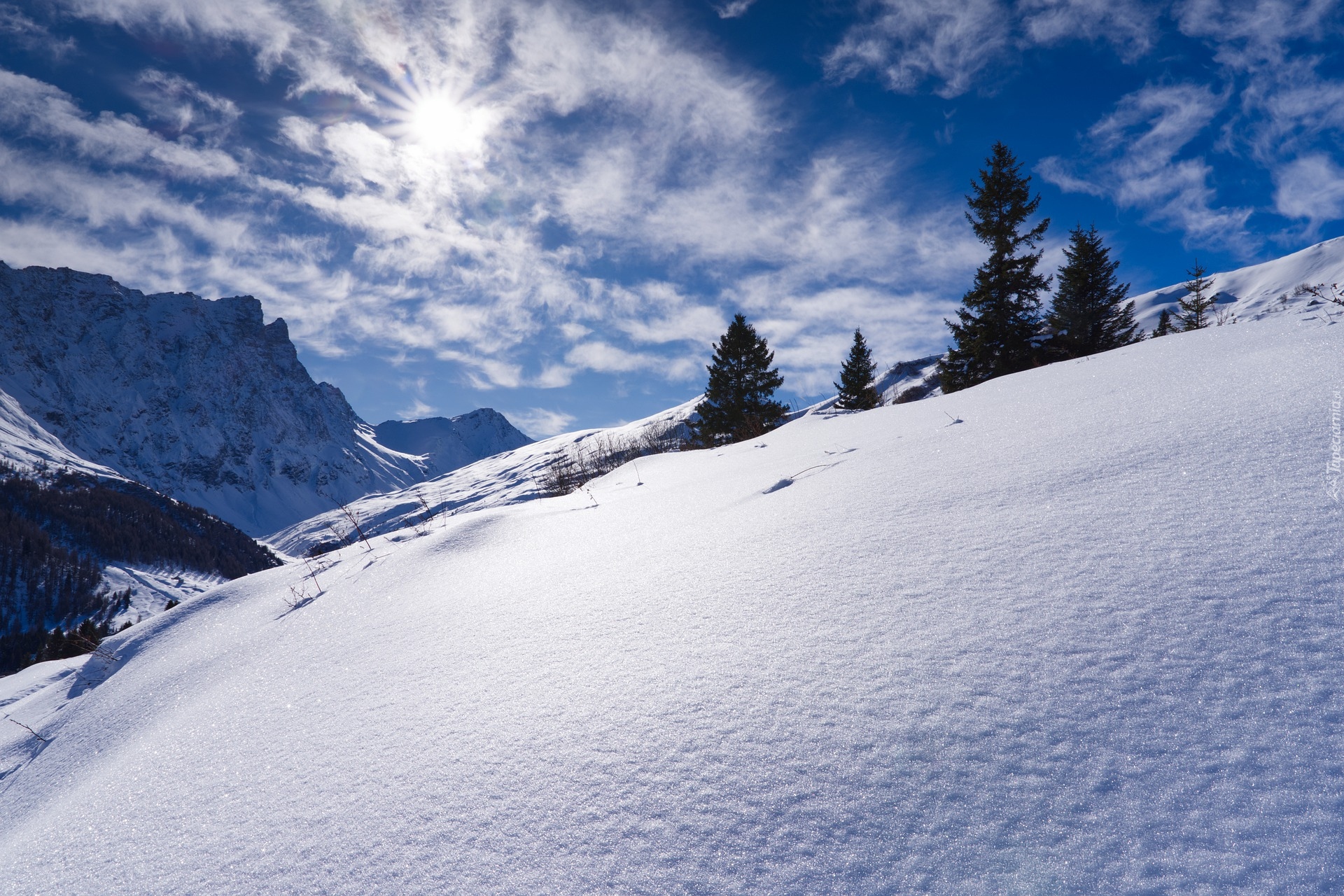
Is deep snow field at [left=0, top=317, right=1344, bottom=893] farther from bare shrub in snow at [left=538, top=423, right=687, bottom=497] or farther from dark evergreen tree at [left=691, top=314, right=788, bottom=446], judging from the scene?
dark evergreen tree at [left=691, top=314, right=788, bottom=446]

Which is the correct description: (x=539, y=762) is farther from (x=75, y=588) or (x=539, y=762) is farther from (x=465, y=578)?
(x=75, y=588)

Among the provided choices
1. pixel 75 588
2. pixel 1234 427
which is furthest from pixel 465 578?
pixel 75 588

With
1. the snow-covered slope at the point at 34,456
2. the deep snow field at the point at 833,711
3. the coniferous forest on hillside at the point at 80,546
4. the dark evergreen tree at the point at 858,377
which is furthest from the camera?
the snow-covered slope at the point at 34,456

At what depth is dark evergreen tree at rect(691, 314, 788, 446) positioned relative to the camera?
20.3 m

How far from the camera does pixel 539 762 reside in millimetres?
1282

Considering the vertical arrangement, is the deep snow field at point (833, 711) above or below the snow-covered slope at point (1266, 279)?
below

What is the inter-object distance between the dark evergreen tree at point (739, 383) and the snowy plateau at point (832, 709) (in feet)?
57.3

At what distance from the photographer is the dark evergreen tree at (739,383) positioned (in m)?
20.3

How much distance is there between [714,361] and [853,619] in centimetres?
1955

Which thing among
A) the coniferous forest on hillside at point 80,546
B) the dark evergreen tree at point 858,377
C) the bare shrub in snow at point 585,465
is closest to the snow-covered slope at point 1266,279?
the dark evergreen tree at point 858,377

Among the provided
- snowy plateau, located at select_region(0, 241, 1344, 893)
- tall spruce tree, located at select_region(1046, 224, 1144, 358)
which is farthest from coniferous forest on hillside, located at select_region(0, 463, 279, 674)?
tall spruce tree, located at select_region(1046, 224, 1144, 358)

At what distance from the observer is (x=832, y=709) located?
4.08ft

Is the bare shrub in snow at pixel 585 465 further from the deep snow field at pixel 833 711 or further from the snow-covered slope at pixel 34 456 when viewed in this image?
the snow-covered slope at pixel 34 456

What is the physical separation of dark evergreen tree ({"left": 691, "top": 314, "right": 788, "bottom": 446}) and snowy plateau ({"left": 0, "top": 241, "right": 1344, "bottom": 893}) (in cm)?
1748
